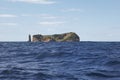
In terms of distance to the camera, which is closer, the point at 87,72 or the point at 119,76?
the point at 119,76

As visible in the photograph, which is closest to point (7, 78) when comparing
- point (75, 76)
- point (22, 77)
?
point (22, 77)

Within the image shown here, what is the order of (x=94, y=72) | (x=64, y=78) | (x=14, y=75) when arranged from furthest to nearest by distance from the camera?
(x=94, y=72) → (x=14, y=75) → (x=64, y=78)

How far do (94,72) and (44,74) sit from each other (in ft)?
10.6

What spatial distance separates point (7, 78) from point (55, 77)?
268 cm

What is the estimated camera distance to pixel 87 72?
17.3 metres

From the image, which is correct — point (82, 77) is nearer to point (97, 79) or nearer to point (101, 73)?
point (97, 79)

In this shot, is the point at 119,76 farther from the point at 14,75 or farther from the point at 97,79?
the point at 14,75

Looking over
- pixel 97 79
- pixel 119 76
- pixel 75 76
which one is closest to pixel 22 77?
pixel 75 76

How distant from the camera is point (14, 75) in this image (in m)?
16.0

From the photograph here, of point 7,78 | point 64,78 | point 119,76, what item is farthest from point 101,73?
point 7,78

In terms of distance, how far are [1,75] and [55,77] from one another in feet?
10.9

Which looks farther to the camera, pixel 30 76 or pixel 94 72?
pixel 94 72

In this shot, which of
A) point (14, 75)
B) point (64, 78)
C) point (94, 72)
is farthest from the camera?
point (94, 72)

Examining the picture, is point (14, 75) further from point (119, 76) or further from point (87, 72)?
point (119, 76)
